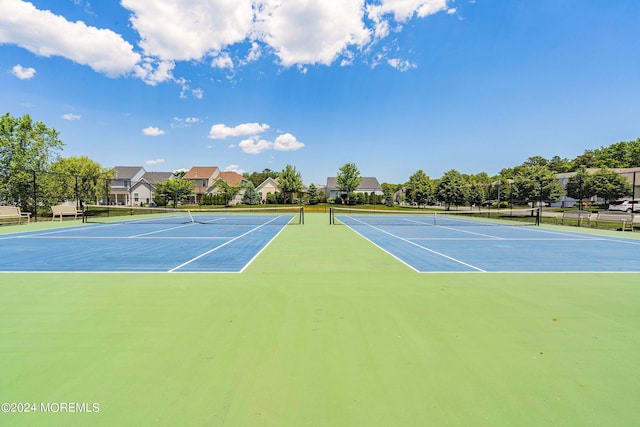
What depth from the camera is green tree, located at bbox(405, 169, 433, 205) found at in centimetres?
6121

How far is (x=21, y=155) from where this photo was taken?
79.1 feet

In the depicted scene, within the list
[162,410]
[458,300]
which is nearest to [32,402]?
[162,410]

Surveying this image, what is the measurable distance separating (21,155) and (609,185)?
59.4 meters

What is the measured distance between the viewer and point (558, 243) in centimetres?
1198

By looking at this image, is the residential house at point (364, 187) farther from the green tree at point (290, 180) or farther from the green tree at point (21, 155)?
the green tree at point (21, 155)

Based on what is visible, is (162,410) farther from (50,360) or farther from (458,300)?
(458,300)

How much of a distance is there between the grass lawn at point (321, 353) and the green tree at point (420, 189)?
57993 millimetres

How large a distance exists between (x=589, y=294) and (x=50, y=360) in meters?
7.91

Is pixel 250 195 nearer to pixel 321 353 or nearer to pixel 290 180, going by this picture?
pixel 290 180

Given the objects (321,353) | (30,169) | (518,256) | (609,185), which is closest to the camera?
(321,353)

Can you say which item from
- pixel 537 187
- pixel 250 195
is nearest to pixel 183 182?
pixel 250 195

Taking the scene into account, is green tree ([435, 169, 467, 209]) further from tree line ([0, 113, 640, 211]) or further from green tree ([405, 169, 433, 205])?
green tree ([405, 169, 433, 205])

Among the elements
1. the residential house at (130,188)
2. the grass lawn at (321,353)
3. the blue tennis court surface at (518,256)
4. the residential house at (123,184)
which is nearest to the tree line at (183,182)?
the residential house at (130,188)

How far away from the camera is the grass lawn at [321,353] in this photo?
7.64 ft
